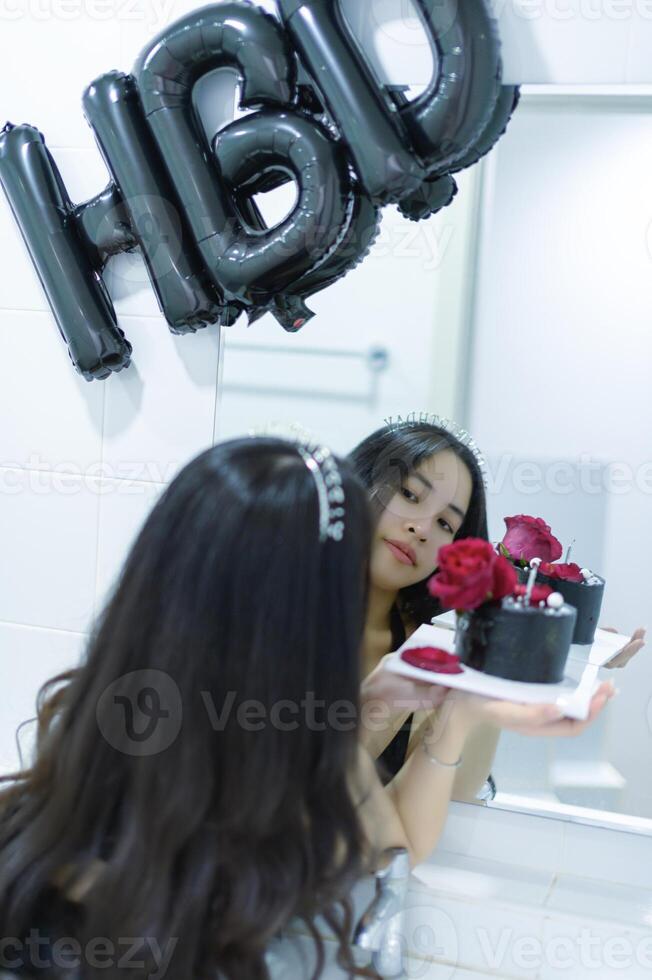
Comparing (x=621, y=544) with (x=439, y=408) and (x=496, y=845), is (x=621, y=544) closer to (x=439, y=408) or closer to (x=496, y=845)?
(x=439, y=408)

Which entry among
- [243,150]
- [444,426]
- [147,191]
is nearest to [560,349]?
[444,426]

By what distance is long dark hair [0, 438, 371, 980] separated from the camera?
0.70 metres

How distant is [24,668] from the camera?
140cm

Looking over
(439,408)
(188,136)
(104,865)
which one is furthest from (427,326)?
(104,865)

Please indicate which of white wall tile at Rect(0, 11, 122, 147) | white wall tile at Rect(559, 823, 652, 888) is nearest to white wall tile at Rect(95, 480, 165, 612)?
white wall tile at Rect(0, 11, 122, 147)

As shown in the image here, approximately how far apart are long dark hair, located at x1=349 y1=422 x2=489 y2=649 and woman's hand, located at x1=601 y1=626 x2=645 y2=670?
21cm

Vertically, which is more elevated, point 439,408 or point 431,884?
point 439,408

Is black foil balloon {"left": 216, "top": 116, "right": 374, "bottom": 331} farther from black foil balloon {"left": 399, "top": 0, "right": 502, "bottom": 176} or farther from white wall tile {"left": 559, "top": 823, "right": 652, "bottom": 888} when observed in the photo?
white wall tile {"left": 559, "top": 823, "right": 652, "bottom": 888}

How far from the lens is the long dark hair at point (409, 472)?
3.67 ft

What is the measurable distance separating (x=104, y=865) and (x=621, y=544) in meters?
0.70

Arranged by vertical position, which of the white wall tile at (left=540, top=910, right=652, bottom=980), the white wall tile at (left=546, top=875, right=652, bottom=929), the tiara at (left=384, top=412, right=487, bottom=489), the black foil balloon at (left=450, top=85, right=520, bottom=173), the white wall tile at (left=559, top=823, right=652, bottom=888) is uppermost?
the black foil balloon at (left=450, top=85, right=520, bottom=173)

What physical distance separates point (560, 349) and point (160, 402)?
572 mm

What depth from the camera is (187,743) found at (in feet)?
2.31

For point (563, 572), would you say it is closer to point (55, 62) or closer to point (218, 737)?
point (218, 737)
